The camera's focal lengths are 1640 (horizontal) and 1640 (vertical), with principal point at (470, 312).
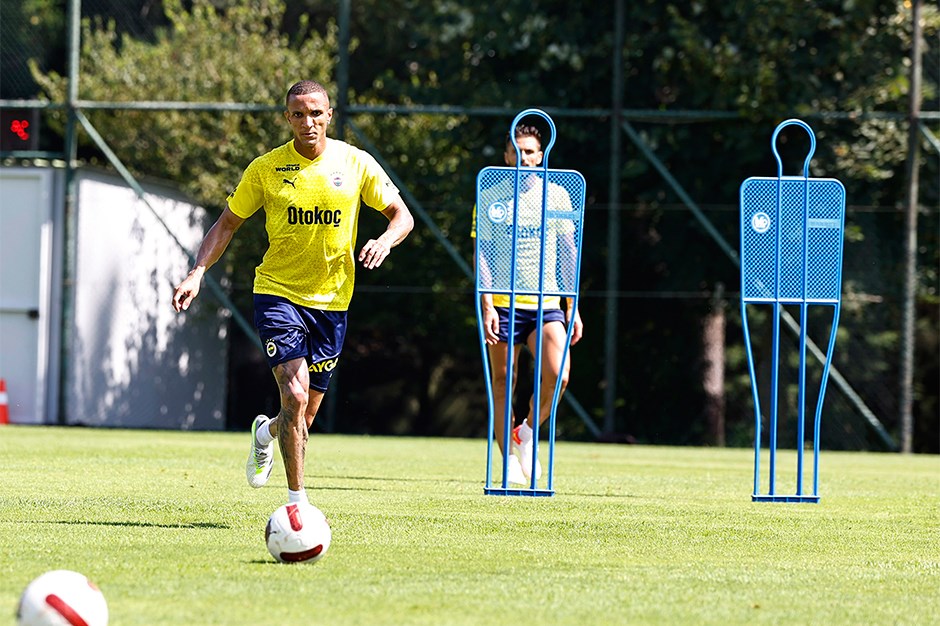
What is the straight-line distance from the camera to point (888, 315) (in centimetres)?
1731

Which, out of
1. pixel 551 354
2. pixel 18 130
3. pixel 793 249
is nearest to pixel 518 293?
pixel 551 354

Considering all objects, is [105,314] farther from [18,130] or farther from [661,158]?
[661,158]

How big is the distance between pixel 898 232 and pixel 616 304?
9.83 ft

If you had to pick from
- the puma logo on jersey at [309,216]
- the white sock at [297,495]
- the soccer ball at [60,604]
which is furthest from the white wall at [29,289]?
the soccer ball at [60,604]

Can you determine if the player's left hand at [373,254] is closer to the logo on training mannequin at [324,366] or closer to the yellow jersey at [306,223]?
the yellow jersey at [306,223]

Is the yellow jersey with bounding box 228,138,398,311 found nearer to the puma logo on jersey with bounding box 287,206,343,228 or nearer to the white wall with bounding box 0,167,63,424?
the puma logo on jersey with bounding box 287,206,343,228

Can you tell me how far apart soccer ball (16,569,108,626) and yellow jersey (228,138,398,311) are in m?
3.28

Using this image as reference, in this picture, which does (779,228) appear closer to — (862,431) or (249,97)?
(862,431)

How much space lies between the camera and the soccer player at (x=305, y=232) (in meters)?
7.47

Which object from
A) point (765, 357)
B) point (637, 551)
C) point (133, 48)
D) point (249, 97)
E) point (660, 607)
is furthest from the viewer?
point (133, 48)

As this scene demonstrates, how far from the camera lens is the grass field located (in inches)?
198

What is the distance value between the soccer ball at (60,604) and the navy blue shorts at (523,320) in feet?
18.8

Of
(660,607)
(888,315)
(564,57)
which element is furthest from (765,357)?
(660,607)

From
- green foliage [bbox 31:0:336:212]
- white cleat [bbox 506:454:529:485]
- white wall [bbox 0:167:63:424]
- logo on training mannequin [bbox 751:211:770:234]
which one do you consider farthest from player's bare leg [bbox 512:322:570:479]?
green foliage [bbox 31:0:336:212]
